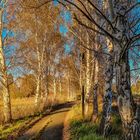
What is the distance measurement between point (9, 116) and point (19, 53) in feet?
15.0

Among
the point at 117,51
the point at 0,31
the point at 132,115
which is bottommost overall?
the point at 132,115

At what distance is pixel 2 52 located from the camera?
22844mm

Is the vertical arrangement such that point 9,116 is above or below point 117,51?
below

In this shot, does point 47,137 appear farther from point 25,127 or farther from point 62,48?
point 62,48

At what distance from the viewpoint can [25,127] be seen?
19.3 m

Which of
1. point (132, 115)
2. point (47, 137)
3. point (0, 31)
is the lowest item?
point (47, 137)

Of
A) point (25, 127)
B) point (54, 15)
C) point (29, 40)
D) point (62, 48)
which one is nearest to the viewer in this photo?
point (25, 127)

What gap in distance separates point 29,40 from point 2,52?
1587 centimetres

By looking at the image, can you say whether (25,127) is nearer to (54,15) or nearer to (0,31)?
(0,31)

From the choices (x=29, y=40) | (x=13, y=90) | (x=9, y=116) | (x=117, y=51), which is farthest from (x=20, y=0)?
(x=13, y=90)

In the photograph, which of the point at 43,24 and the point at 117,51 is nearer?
the point at 117,51

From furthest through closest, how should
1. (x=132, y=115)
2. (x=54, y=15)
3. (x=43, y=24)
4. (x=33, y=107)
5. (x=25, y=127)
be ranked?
(x=43, y=24) → (x=54, y=15) → (x=33, y=107) → (x=25, y=127) → (x=132, y=115)

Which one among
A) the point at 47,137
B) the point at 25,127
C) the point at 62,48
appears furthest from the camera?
the point at 62,48

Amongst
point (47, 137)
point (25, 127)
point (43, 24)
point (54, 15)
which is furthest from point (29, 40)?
point (47, 137)
